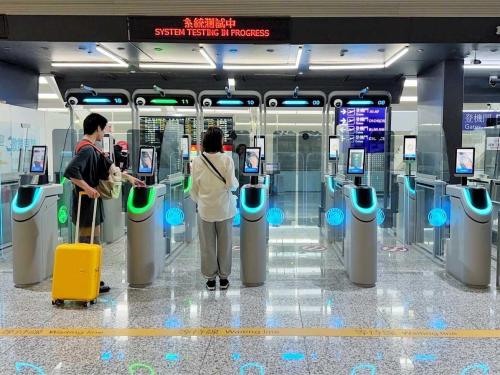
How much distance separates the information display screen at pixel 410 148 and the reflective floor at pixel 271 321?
1966mm

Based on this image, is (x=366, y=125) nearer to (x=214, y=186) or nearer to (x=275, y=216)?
(x=275, y=216)

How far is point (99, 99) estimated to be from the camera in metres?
7.89

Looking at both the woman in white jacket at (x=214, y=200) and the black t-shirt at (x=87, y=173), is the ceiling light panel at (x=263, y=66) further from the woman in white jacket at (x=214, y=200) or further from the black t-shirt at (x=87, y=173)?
the black t-shirt at (x=87, y=173)

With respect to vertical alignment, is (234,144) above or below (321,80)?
below

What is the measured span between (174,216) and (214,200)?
1960 millimetres

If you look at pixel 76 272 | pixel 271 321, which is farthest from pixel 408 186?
pixel 76 272

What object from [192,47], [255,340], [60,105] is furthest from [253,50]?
[60,105]

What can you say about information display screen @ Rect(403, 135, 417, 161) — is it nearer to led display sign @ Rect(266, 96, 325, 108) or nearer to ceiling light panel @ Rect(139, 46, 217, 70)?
led display sign @ Rect(266, 96, 325, 108)

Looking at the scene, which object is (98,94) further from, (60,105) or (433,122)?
(433,122)

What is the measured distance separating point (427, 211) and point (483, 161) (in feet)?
6.92

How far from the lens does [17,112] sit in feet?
23.5

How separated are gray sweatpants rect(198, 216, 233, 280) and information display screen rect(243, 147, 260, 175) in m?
0.63

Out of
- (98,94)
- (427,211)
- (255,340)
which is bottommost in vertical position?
(255,340)

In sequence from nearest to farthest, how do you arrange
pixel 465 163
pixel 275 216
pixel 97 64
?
pixel 465 163
pixel 275 216
pixel 97 64
